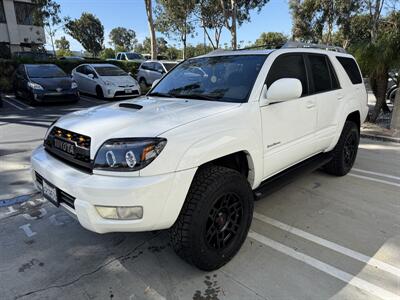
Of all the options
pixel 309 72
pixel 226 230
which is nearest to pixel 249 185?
pixel 226 230

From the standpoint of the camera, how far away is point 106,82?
12375 mm

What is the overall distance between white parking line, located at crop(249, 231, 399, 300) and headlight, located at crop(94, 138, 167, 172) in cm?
154

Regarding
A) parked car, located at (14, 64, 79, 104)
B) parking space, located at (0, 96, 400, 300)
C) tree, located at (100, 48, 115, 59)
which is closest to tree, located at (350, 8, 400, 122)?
parking space, located at (0, 96, 400, 300)

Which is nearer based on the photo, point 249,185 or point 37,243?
point 249,185

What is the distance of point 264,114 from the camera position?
2973 mm


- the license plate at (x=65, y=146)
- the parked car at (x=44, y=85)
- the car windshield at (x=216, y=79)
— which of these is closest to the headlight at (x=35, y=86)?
the parked car at (x=44, y=85)

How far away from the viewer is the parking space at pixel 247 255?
8.08 feet

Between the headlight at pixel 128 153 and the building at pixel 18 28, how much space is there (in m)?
32.2

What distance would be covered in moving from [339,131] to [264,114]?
1.84 metres

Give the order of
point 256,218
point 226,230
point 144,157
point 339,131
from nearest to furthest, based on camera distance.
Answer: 1. point 144,157
2. point 226,230
3. point 256,218
4. point 339,131

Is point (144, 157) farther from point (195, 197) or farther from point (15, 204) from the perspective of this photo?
point (15, 204)

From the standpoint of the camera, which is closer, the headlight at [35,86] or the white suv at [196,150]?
the white suv at [196,150]

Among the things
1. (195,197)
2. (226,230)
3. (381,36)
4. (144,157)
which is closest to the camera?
(144,157)

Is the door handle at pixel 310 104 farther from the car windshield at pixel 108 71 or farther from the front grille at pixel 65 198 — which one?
the car windshield at pixel 108 71
